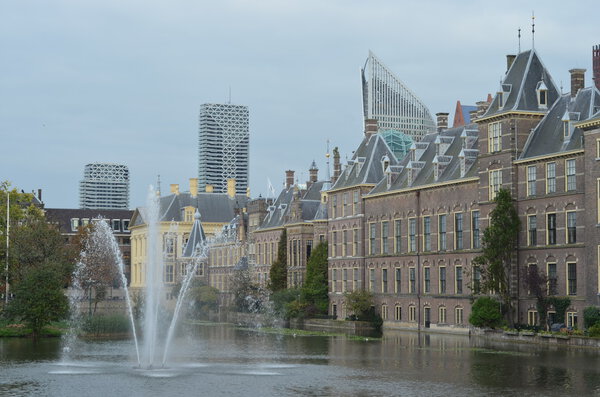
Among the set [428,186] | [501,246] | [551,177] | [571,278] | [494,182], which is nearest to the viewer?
[571,278]

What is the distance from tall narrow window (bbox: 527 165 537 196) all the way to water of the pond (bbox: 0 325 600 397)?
1049cm

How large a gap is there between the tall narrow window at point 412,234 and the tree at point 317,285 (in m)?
14.1

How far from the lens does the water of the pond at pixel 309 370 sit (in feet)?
126

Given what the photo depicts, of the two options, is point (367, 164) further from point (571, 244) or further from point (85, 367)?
point (85, 367)

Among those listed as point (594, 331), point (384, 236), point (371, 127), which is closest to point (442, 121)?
point (371, 127)

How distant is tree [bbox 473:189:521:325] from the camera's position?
2667 inches

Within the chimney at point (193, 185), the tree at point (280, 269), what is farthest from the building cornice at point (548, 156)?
the chimney at point (193, 185)

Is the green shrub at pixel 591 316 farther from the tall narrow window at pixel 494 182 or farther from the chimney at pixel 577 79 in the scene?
the chimney at pixel 577 79

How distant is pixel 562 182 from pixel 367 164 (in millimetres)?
26780

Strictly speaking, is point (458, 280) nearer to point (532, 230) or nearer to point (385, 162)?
point (532, 230)

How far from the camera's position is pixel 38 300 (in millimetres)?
68062

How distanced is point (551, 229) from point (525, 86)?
9790 mm

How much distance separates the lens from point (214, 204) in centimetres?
15512

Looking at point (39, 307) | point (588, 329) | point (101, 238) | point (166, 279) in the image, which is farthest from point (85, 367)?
point (166, 279)
